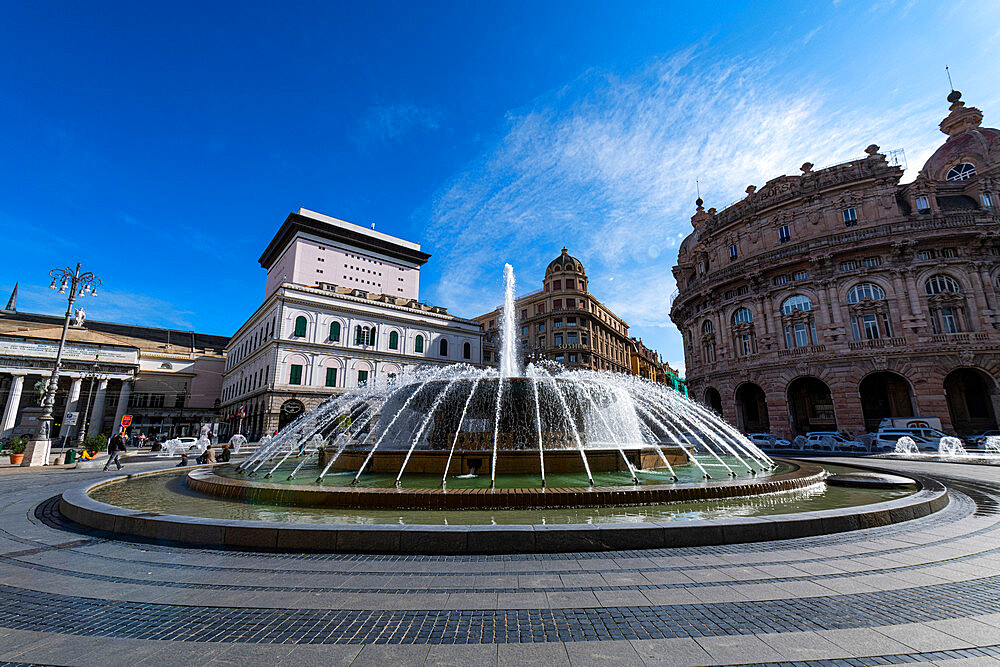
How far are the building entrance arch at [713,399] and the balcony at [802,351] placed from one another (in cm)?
781

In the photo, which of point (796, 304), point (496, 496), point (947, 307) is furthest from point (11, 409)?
point (947, 307)

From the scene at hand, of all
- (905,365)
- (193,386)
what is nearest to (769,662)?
(905,365)

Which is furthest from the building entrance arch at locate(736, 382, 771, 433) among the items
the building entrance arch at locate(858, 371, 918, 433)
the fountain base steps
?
the fountain base steps

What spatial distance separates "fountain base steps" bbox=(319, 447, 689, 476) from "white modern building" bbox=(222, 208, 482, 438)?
97.8ft

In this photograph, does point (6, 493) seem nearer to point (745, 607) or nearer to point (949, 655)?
point (745, 607)

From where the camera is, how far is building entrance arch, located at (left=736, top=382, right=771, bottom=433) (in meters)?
35.1

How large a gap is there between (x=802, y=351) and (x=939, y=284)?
30.0ft

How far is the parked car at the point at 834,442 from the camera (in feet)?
88.1

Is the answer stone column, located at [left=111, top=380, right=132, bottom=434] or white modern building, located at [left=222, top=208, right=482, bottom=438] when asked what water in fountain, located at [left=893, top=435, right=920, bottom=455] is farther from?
stone column, located at [left=111, top=380, right=132, bottom=434]

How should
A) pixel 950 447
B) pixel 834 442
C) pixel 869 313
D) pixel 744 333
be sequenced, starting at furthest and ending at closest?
1. pixel 744 333
2. pixel 869 313
3. pixel 834 442
4. pixel 950 447

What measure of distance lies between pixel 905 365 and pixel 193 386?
251 ft

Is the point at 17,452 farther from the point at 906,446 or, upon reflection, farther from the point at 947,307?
the point at 947,307

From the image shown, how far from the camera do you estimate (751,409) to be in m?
38.1

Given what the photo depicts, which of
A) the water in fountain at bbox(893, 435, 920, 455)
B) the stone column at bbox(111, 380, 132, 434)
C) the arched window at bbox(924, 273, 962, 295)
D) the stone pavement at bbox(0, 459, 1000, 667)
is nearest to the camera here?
the stone pavement at bbox(0, 459, 1000, 667)
